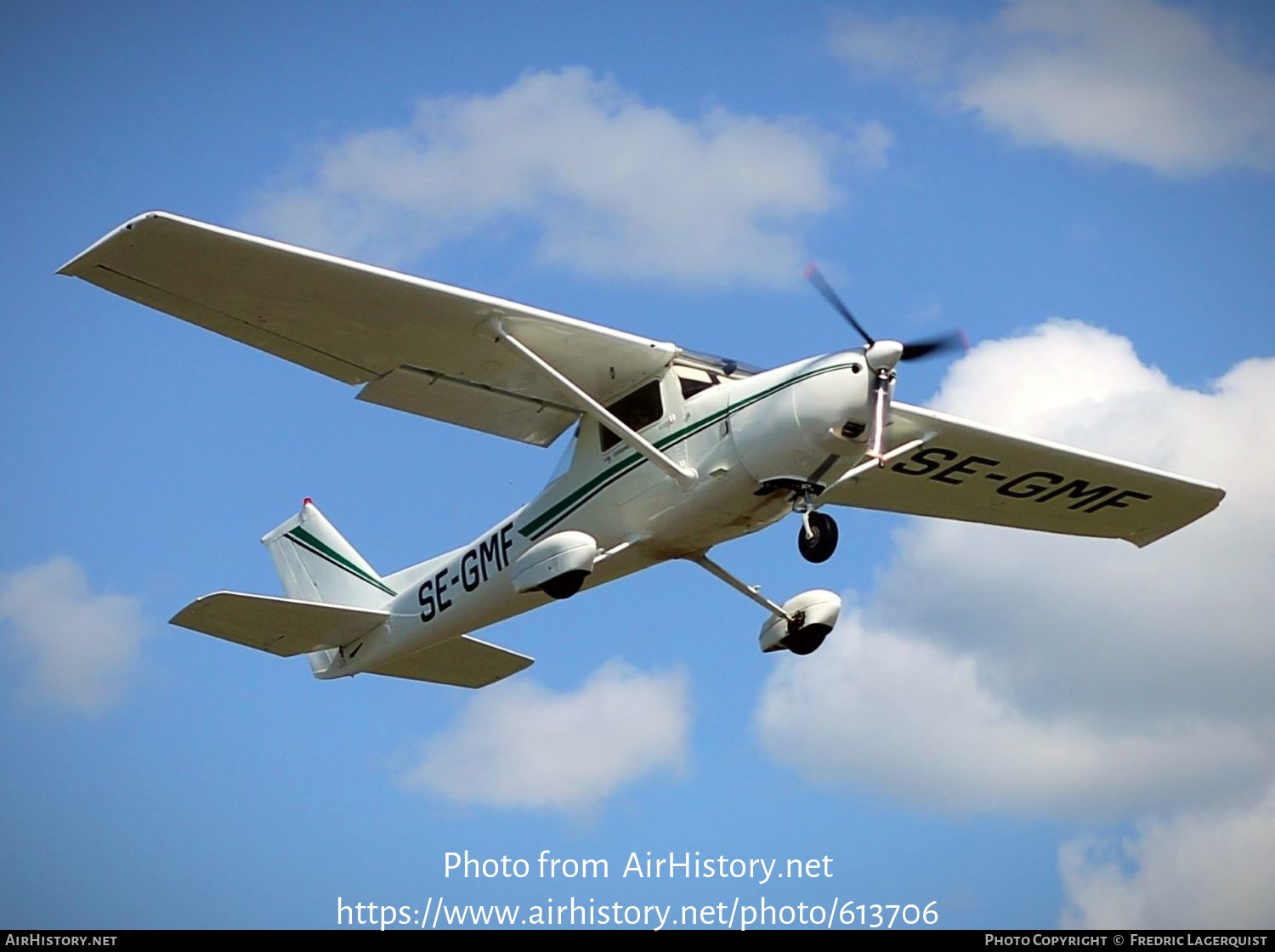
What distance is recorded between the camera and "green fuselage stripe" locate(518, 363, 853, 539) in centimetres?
1438

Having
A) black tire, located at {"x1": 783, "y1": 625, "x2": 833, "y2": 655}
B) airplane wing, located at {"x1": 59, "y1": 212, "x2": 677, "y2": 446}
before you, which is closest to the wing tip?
airplane wing, located at {"x1": 59, "y1": 212, "x2": 677, "y2": 446}

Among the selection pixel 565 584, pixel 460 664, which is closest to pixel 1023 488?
pixel 565 584

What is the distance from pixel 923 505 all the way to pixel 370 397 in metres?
5.85

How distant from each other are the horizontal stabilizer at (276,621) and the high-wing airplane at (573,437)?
0.8 inches

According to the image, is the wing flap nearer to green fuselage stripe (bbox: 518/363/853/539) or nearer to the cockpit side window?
green fuselage stripe (bbox: 518/363/853/539)

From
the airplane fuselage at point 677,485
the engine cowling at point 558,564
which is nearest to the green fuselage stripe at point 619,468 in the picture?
the airplane fuselage at point 677,485

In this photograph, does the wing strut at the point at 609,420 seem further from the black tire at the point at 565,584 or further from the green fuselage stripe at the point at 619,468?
the black tire at the point at 565,584

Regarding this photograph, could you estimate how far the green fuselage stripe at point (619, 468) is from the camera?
47.2 ft

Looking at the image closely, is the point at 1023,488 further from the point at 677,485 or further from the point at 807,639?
the point at 677,485

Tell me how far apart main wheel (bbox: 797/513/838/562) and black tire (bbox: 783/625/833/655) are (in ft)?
4.65

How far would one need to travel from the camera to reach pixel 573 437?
16297 millimetres

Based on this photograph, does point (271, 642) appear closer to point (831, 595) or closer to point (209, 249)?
point (209, 249)

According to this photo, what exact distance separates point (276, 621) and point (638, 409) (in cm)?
388
